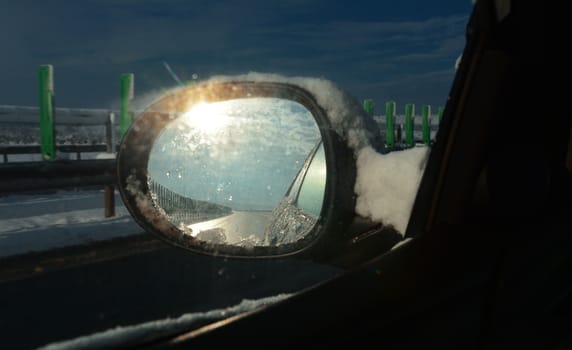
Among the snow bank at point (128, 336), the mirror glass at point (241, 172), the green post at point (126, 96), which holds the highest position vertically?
the green post at point (126, 96)

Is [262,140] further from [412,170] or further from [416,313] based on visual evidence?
[416,313]

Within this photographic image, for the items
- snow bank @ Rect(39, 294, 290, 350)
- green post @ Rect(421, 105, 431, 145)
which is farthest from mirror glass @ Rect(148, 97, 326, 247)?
snow bank @ Rect(39, 294, 290, 350)

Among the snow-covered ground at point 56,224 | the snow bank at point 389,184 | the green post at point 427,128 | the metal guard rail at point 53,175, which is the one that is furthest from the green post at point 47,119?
the snow bank at point 389,184

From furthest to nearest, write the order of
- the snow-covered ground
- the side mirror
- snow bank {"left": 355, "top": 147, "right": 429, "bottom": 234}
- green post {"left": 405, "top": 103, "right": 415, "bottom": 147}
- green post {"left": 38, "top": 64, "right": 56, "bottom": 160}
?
green post {"left": 405, "top": 103, "right": 415, "bottom": 147} → green post {"left": 38, "top": 64, "right": 56, "bottom": 160} → the snow-covered ground → the side mirror → snow bank {"left": 355, "top": 147, "right": 429, "bottom": 234}

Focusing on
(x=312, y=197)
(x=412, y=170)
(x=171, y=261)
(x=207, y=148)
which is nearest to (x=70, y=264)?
(x=171, y=261)

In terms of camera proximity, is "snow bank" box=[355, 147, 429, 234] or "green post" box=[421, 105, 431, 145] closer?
"snow bank" box=[355, 147, 429, 234]

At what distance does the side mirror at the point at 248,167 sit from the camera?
166cm

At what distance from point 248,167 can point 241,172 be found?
47 mm

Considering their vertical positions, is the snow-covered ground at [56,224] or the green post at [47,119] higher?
the green post at [47,119]

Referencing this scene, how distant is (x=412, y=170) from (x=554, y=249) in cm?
41

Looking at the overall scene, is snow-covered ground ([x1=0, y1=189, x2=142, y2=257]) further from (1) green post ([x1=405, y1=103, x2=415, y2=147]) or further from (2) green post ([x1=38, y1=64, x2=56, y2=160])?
(1) green post ([x1=405, y1=103, x2=415, y2=147])

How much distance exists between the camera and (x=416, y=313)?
1.11 m

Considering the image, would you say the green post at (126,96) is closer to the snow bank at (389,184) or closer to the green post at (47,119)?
the green post at (47,119)

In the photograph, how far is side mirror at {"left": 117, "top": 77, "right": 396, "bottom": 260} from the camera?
166 centimetres
